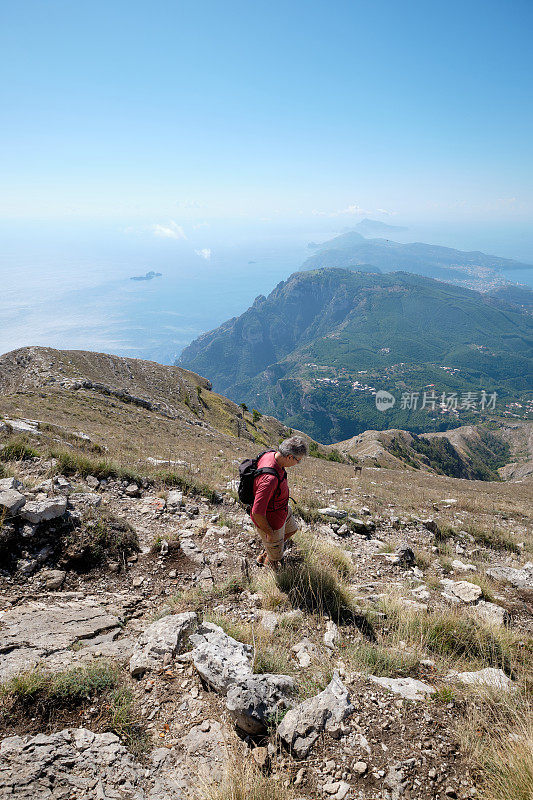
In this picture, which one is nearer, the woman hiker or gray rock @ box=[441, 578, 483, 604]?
the woman hiker

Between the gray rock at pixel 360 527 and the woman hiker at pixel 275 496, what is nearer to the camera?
the woman hiker at pixel 275 496

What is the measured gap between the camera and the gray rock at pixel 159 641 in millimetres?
3350

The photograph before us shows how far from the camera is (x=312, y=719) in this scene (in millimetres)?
2754

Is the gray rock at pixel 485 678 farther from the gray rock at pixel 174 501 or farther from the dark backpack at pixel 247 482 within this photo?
the gray rock at pixel 174 501

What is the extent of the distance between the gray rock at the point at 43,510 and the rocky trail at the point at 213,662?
0.02 meters

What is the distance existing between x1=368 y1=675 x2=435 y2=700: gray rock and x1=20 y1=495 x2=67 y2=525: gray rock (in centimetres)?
467

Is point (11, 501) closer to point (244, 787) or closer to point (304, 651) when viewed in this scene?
point (304, 651)

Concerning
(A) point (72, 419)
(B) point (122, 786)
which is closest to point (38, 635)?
(B) point (122, 786)

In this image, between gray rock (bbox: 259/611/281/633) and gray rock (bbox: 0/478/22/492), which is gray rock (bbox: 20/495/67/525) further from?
gray rock (bbox: 259/611/281/633)

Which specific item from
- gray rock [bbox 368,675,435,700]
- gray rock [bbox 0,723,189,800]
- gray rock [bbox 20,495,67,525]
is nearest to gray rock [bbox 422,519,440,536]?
gray rock [bbox 368,675,435,700]

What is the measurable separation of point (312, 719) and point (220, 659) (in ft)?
3.18

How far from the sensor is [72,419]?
18.6 m

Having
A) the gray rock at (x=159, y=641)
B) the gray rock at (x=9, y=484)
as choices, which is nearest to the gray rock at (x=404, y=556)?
the gray rock at (x=159, y=641)

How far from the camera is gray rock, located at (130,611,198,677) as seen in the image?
3.35 m
